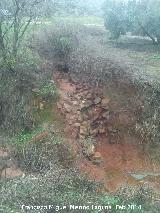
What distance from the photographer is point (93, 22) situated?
20.6 meters

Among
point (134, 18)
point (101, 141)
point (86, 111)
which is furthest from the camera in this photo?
point (134, 18)

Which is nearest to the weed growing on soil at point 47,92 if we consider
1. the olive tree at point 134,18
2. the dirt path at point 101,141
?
the dirt path at point 101,141

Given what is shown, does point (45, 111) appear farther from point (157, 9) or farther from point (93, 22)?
point (93, 22)

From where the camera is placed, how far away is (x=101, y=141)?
492 inches

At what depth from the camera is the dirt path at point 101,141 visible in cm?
1166

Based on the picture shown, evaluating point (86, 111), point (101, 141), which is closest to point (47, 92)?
point (86, 111)

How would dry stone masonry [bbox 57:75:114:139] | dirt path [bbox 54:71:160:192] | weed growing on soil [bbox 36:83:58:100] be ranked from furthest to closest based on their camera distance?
weed growing on soil [bbox 36:83:58:100] → dry stone masonry [bbox 57:75:114:139] → dirt path [bbox 54:71:160:192]

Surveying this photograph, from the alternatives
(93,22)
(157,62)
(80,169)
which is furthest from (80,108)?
(93,22)

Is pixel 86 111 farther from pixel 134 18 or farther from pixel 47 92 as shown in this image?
pixel 134 18

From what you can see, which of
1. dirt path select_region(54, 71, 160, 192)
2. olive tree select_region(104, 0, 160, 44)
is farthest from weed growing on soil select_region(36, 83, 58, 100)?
olive tree select_region(104, 0, 160, 44)

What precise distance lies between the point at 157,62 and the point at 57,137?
4.41m

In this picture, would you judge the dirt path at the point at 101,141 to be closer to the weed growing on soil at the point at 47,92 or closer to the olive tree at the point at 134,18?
the weed growing on soil at the point at 47,92

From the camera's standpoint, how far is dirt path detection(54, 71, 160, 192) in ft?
38.3

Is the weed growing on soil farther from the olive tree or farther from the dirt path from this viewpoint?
the olive tree
